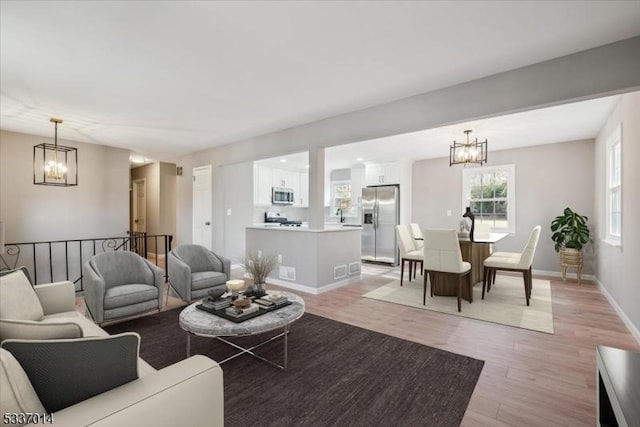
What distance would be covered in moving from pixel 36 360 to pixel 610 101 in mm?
5306

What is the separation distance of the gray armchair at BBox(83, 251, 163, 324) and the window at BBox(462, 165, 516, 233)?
560cm

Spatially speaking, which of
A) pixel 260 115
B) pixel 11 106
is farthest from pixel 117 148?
pixel 260 115

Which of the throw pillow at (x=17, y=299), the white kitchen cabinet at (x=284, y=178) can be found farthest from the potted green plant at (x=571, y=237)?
the throw pillow at (x=17, y=299)

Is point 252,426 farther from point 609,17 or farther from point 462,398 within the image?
point 609,17

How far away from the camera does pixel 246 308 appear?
2311 mm

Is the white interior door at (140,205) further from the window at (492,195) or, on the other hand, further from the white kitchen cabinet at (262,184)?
the window at (492,195)

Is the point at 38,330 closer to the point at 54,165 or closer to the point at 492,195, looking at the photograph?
the point at 54,165

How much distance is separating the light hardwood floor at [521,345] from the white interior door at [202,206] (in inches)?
94.1

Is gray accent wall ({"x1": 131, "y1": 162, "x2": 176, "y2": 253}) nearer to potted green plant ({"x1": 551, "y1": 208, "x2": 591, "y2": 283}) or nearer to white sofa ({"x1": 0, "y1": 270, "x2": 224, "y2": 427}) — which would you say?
white sofa ({"x1": 0, "y1": 270, "x2": 224, "y2": 427})

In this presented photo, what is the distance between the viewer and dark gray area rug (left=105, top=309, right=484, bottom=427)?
178 cm

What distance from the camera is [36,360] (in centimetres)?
96

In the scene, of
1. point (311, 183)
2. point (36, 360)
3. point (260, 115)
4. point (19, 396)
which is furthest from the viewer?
point (311, 183)

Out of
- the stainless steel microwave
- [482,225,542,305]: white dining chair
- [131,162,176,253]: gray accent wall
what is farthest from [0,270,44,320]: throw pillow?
[131,162,176,253]: gray accent wall

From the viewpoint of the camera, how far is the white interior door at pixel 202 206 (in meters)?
6.25
